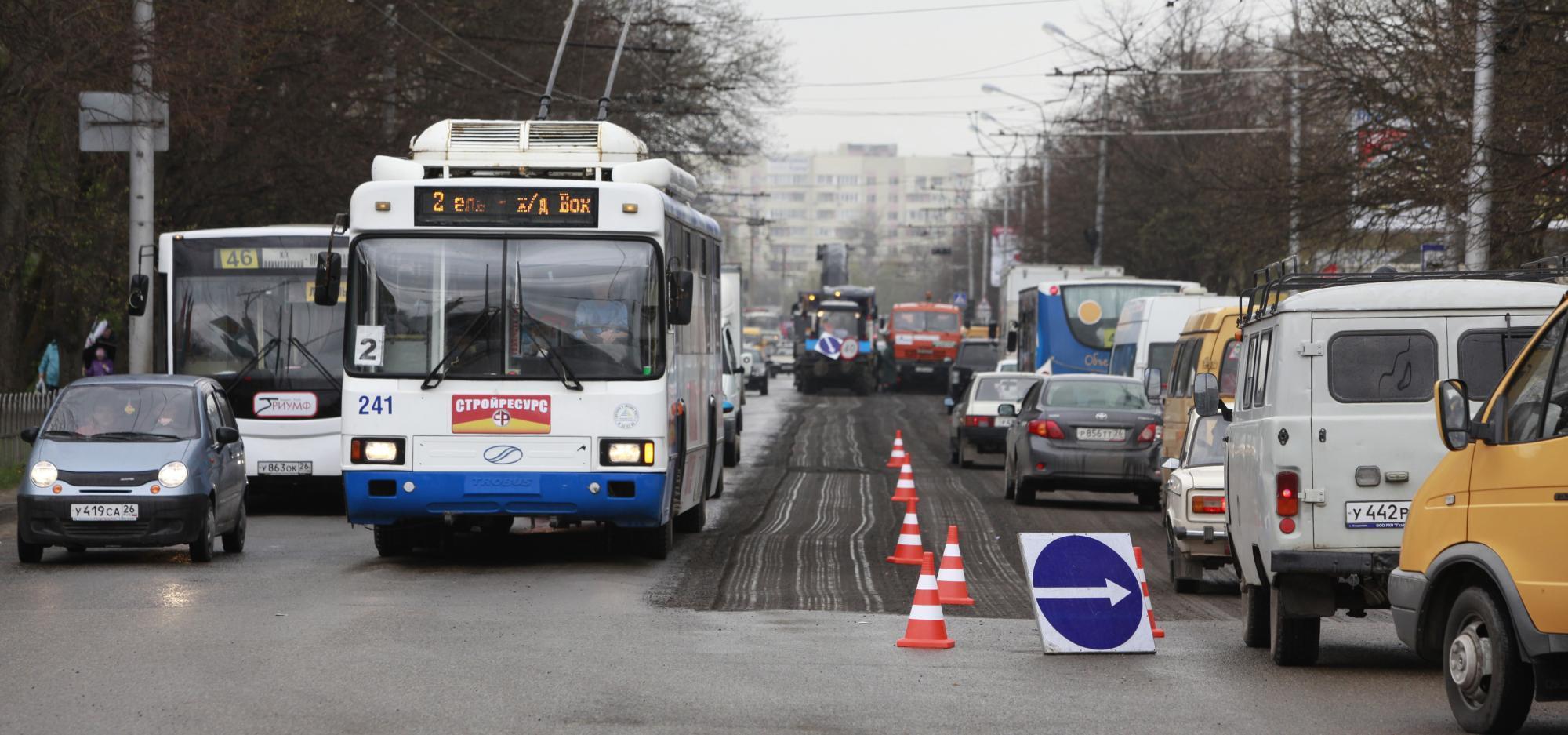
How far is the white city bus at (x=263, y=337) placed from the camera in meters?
21.6

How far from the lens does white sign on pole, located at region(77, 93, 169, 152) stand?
24.7 m

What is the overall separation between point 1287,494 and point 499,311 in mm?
6772

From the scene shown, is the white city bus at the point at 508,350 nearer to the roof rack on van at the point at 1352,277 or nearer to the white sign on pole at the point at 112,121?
the roof rack on van at the point at 1352,277

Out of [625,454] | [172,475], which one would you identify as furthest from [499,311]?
[172,475]

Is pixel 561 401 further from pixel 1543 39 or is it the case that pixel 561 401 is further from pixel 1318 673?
pixel 1543 39

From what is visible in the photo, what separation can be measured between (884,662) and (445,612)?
3128 mm

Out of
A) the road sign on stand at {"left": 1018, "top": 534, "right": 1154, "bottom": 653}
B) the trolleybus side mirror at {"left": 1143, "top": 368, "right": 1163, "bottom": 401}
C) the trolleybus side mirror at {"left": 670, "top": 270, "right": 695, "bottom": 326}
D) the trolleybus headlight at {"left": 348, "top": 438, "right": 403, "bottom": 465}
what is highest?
the trolleybus side mirror at {"left": 670, "top": 270, "right": 695, "bottom": 326}

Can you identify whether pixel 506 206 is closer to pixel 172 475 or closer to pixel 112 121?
pixel 172 475

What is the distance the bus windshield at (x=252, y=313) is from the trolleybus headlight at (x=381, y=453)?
274 inches

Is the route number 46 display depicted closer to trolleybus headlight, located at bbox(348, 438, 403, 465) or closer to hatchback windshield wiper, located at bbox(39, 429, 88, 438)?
trolleybus headlight, located at bbox(348, 438, 403, 465)

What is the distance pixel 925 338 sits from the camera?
69.5m

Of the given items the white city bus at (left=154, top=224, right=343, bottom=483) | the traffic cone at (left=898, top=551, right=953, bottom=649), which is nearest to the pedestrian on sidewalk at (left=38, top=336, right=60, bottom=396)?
the white city bus at (left=154, top=224, right=343, bottom=483)

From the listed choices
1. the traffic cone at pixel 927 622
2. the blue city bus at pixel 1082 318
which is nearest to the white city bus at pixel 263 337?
the traffic cone at pixel 927 622

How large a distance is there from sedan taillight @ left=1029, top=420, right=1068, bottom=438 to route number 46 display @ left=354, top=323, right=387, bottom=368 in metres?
9.95
